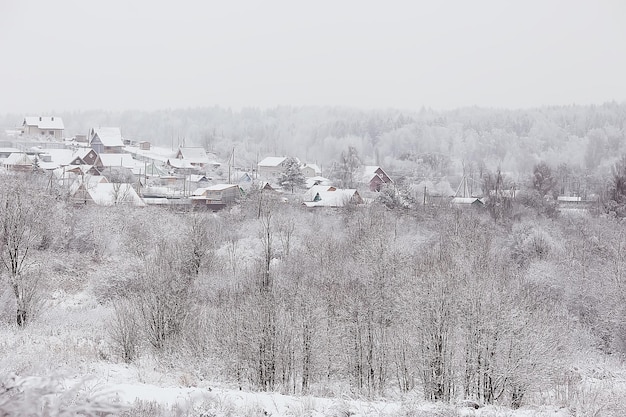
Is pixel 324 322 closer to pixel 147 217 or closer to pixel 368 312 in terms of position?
pixel 368 312

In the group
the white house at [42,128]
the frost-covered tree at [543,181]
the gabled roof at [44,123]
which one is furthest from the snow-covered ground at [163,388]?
the gabled roof at [44,123]

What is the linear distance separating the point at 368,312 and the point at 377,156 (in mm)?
105775

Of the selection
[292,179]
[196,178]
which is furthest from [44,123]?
[292,179]

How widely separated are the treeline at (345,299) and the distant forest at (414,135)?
5911 centimetres

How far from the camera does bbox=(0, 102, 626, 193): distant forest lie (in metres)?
114

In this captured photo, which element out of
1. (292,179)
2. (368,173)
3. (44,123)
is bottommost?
(368,173)

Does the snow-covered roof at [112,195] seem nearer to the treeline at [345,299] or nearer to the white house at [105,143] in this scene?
the treeline at [345,299]

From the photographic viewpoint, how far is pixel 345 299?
72.8ft

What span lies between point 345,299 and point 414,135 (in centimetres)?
12175

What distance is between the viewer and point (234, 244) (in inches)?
1476

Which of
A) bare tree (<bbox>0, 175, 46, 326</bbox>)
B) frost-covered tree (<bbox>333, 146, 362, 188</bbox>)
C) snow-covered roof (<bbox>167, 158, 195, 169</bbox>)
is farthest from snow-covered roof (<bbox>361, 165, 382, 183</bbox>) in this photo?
bare tree (<bbox>0, 175, 46, 326</bbox>)

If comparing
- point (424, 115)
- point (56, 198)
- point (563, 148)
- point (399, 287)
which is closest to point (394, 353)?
point (399, 287)

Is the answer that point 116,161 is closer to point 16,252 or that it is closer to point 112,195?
point 112,195

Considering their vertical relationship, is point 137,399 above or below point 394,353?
above
